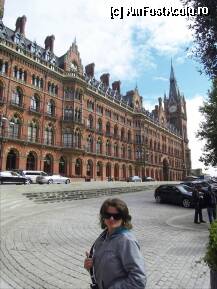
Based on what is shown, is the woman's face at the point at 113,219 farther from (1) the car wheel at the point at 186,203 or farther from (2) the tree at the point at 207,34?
(1) the car wheel at the point at 186,203

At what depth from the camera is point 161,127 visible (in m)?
86.6

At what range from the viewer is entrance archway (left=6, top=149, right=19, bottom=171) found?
38594 mm

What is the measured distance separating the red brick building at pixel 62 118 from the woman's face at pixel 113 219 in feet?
88.3

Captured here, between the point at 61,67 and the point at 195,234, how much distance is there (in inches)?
1747

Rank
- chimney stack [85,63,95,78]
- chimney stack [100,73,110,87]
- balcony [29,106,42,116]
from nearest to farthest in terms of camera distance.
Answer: balcony [29,106,42,116] → chimney stack [85,63,95,78] → chimney stack [100,73,110,87]

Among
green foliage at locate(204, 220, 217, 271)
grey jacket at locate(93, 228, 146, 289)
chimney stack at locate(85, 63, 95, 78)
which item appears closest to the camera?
grey jacket at locate(93, 228, 146, 289)

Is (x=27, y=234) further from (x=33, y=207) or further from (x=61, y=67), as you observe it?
(x=61, y=67)

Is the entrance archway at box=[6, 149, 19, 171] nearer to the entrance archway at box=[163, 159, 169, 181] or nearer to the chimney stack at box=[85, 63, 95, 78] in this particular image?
the chimney stack at box=[85, 63, 95, 78]

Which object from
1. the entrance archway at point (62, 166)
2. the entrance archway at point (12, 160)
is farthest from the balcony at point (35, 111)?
the entrance archway at point (62, 166)

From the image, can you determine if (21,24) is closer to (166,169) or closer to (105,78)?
(105,78)

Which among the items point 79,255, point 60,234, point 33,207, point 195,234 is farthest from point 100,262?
point 33,207

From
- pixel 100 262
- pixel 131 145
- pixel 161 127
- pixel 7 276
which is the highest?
pixel 161 127

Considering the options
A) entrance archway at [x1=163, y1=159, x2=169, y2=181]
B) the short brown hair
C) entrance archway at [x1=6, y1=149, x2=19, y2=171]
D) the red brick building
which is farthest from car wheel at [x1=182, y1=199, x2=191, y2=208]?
entrance archway at [x1=163, y1=159, x2=169, y2=181]

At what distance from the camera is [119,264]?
115 inches
